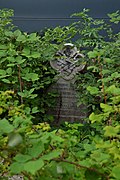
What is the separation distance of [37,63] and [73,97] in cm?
63

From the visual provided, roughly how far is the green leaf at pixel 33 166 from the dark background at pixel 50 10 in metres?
5.67

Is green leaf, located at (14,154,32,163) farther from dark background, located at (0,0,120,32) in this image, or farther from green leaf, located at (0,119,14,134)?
dark background, located at (0,0,120,32)

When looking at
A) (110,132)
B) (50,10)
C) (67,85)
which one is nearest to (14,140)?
(110,132)

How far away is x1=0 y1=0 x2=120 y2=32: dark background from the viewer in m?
6.59

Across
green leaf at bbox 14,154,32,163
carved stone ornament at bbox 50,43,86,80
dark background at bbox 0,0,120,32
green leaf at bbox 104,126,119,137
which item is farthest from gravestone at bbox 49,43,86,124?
green leaf at bbox 14,154,32,163

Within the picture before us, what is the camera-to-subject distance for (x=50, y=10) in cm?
683

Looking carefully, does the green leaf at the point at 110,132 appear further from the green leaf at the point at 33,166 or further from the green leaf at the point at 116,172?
the green leaf at the point at 33,166

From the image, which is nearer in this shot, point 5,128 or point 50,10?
point 5,128

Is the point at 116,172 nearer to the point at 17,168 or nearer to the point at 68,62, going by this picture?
the point at 17,168

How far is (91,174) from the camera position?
116 cm

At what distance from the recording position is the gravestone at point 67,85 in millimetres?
4020

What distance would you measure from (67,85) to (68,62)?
23cm

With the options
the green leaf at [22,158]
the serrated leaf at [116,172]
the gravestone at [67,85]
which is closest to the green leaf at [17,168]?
the green leaf at [22,158]

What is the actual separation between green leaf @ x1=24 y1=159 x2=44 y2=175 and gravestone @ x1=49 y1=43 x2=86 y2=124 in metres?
2.90
